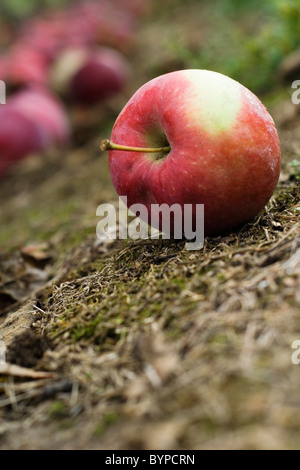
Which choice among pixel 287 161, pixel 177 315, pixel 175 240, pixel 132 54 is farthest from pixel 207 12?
pixel 177 315

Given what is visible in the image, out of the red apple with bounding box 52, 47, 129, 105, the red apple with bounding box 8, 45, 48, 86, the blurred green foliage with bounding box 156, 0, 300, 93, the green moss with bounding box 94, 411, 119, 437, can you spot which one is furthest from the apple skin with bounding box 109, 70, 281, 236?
the red apple with bounding box 8, 45, 48, 86

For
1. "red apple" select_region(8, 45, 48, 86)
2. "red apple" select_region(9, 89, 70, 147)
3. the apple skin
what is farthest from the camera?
"red apple" select_region(8, 45, 48, 86)

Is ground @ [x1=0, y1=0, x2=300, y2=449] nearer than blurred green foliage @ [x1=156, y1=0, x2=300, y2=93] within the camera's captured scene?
Yes

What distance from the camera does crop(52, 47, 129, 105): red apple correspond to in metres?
5.45

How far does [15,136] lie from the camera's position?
4383 mm

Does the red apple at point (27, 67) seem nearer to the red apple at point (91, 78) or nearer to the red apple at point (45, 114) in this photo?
the red apple at point (91, 78)

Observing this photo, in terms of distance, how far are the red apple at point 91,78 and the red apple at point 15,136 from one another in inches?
45.8

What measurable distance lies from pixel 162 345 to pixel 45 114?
3722 millimetres

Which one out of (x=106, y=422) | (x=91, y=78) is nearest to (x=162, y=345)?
(x=106, y=422)

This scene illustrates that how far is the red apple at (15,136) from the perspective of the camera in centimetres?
437

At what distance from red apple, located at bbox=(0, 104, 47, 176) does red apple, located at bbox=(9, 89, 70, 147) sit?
63 millimetres

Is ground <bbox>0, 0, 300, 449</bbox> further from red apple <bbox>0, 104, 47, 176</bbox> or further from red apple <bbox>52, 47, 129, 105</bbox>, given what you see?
red apple <bbox>52, 47, 129, 105</bbox>

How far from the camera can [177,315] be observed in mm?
1445

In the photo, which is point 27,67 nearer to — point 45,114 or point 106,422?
point 45,114
